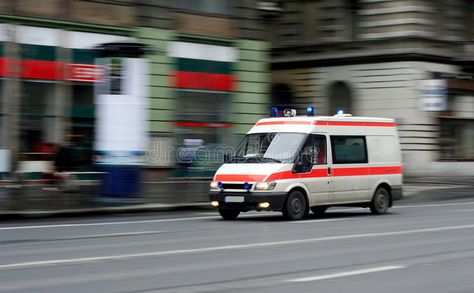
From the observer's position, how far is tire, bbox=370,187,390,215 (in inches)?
771

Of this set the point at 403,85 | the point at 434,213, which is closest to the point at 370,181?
the point at 434,213

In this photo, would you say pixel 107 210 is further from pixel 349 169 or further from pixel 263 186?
pixel 349 169

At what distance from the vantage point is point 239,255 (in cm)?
1121

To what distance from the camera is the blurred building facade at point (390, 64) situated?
126ft

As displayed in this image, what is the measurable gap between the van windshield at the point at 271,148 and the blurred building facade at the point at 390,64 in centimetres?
1977

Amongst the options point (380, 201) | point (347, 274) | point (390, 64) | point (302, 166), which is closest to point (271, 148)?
point (302, 166)

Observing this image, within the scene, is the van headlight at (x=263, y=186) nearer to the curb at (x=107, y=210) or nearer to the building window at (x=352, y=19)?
the curb at (x=107, y=210)

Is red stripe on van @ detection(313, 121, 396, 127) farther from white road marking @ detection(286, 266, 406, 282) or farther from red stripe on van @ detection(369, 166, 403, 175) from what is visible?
white road marking @ detection(286, 266, 406, 282)

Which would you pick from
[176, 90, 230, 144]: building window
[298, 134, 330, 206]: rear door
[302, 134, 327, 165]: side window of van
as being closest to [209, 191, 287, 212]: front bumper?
[298, 134, 330, 206]: rear door

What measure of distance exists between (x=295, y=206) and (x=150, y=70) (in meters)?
10.00

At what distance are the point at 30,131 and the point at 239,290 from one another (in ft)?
54.2

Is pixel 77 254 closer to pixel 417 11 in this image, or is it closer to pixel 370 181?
pixel 370 181

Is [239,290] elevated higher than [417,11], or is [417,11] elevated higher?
[417,11]

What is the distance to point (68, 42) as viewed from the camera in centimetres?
2412
